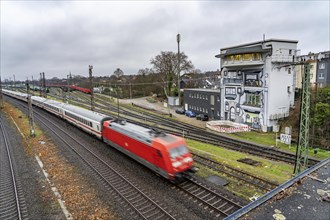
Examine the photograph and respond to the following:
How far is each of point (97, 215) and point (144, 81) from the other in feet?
239

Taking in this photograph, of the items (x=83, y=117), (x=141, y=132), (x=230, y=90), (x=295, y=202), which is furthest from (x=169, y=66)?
(x=295, y=202)

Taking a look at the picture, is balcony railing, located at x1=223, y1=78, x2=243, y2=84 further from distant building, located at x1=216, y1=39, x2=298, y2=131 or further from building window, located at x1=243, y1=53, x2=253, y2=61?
building window, located at x1=243, y1=53, x2=253, y2=61

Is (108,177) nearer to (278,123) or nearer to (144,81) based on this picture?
(278,123)

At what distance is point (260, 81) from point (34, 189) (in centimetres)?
3388

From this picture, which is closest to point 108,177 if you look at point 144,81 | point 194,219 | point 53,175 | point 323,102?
point 53,175

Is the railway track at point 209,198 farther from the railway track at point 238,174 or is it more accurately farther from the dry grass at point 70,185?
the dry grass at point 70,185

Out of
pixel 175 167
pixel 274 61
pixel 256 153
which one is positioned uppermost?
pixel 274 61

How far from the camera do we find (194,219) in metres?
11.3

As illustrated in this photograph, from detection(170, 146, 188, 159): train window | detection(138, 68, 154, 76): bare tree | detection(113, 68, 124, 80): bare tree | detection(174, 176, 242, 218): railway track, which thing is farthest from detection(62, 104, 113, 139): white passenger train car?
detection(113, 68, 124, 80): bare tree

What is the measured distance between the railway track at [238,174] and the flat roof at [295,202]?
4199mm

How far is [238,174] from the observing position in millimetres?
16703

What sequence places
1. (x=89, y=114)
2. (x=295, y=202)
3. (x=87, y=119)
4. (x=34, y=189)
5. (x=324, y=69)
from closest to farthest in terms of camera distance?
(x=295, y=202), (x=34, y=189), (x=87, y=119), (x=89, y=114), (x=324, y=69)

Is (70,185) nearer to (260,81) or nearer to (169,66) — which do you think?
(260,81)

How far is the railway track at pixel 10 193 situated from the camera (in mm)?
12445
